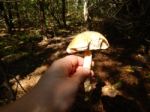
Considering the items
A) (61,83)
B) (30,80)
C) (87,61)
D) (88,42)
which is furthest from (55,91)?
(30,80)

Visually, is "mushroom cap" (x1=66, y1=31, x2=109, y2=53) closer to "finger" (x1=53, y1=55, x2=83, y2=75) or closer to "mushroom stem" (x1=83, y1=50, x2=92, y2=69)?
"mushroom stem" (x1=83, y1=50, x2=92, y2=69)

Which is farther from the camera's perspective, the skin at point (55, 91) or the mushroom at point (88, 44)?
the mushroom at point (88, 44)

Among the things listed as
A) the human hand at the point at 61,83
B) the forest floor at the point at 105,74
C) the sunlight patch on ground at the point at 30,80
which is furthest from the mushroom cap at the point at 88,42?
the sunlight patch on ground at the point at 30,80

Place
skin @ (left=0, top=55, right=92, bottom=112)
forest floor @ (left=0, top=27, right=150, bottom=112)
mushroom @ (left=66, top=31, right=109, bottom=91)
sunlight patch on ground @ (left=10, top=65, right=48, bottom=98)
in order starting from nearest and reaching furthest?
1. skin @ (left=0, top=55, right=92, bottom=112)
2. mushroom @ (left=66, top=31, right=109, bottom=91)
3. forest floor @ (left=0, top=27, right=150, bottom=112)
4. sunlight patch on ground @ (left=10, top=65, right=48, bottom=98)

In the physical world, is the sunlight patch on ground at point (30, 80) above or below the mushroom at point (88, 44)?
below

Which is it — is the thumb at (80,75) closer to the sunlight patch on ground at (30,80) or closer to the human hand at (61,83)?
the human hand at (61,83)

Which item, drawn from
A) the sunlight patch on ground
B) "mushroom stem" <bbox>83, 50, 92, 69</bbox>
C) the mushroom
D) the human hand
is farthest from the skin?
the sunlight patch on ground

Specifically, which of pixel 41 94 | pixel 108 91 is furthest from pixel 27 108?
pixel 108 91
